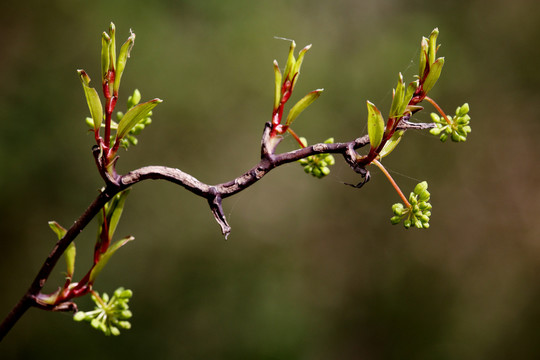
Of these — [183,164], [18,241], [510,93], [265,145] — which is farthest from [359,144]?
[510,93]

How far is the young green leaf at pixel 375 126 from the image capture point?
0.88 ft

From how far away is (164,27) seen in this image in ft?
4.21

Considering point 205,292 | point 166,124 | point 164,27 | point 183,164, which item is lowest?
point 205,292

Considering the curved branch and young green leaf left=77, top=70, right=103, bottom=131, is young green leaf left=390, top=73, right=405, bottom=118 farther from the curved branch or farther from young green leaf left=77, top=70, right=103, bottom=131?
young green leaf left=77, top=70, right=103, bottom=131

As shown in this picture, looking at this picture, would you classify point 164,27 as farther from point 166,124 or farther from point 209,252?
point 209,252

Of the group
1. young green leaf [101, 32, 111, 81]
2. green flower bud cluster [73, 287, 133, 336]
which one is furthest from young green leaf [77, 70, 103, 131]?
green flower bud cluster [73, 287, 133, 336]

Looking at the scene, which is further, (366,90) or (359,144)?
(366,90)

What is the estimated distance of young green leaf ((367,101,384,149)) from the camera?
27 centimetres

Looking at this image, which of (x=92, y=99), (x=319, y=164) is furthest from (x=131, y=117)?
(x=319, y=164)

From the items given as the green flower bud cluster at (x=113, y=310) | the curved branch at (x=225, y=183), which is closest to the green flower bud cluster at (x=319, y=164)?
the curved branch at (x=225, y=183)

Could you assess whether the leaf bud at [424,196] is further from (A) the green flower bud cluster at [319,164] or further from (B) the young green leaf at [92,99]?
(B) the young green leaf at [92,99]

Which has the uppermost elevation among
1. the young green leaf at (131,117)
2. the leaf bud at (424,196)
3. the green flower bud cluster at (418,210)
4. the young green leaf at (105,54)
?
the young green leaf at (105,54)

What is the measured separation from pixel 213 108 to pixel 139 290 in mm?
541

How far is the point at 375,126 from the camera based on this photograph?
0.27 m
